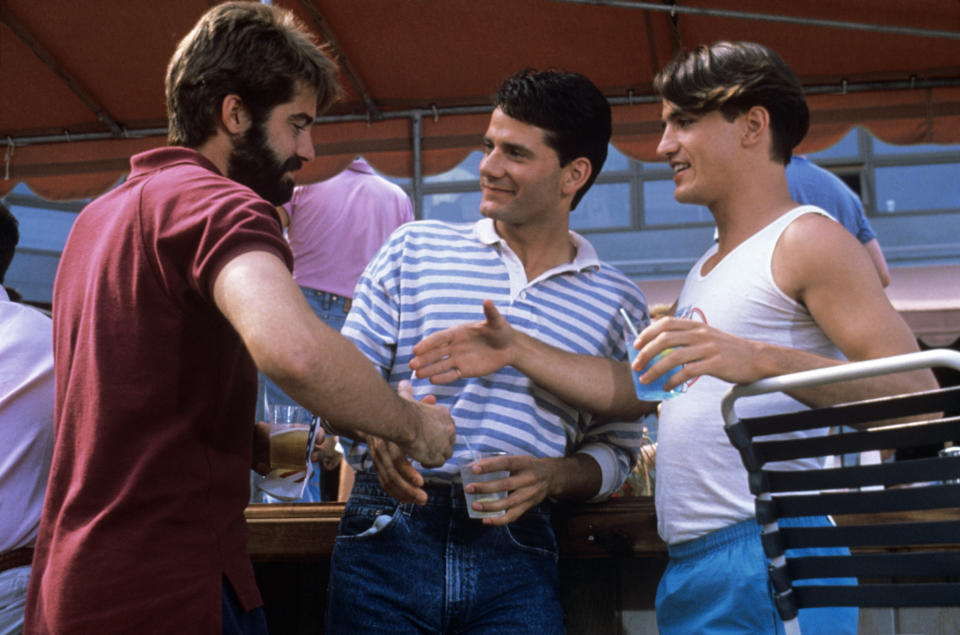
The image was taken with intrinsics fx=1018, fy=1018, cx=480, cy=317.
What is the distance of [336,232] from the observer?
4336 mm

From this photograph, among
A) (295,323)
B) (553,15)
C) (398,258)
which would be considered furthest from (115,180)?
(295,323)

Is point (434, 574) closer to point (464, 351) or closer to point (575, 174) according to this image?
point (464, 351)

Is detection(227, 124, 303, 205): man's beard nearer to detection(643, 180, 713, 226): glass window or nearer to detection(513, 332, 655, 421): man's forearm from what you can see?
detection(513, 332, 655, 421): man's forearm

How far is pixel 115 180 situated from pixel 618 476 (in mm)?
3790

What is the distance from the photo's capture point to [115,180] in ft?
16.9

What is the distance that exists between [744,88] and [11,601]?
1823mm

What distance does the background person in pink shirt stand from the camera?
4.25 metres

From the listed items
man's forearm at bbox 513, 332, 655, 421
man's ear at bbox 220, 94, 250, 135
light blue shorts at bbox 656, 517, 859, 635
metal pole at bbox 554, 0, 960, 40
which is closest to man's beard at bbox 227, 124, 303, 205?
man's ear at bbox 220, 94, 250, 135

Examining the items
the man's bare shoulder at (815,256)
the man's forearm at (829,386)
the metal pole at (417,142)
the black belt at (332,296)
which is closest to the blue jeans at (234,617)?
the man's forearm at (829,386)

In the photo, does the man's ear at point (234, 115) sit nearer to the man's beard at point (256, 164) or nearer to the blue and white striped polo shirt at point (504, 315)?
the man's beard at point (256, 164)

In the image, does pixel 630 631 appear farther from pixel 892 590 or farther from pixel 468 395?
pixel 892 590

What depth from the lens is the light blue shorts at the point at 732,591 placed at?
1.65 m

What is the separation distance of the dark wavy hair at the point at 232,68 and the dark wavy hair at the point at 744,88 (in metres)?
0.78

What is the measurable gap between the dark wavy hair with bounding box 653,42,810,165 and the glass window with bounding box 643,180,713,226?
11490mm
